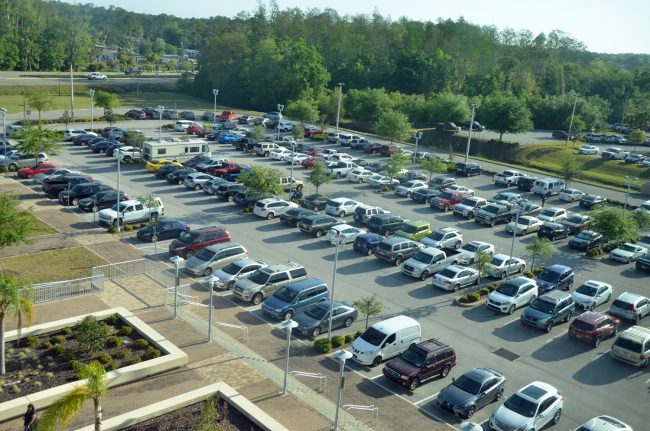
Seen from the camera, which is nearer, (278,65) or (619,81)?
(278,65)

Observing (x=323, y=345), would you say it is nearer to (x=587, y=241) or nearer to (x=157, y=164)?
(x=587, y=241)

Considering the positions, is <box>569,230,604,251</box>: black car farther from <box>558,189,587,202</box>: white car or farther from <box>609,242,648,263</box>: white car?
<box>558,189,587,202</box>: white car

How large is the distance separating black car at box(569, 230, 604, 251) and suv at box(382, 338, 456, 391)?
19.6m

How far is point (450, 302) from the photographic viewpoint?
30.5 meters

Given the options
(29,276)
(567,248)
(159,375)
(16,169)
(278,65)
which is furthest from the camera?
(278,65)

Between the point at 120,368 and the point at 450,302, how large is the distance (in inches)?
636

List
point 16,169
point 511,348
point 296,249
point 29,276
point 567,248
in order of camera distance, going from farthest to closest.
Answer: point 16,169
point 567,248
point 296,249
point 29,276
point 511,348

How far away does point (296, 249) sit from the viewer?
35938mm

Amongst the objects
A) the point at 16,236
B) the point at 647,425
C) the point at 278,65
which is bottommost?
the point at 647,425

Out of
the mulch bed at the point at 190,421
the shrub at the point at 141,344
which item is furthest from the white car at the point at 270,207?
the mulch bed at the point at 190,421

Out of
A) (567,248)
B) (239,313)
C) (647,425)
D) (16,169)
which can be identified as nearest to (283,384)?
(239,313)

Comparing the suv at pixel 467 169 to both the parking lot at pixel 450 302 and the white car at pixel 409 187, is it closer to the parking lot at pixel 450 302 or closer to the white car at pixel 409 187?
the white car at pixel 409 187

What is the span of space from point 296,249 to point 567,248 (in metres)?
17.6

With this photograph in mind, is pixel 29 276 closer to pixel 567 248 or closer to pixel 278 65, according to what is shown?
pixel 567 248
